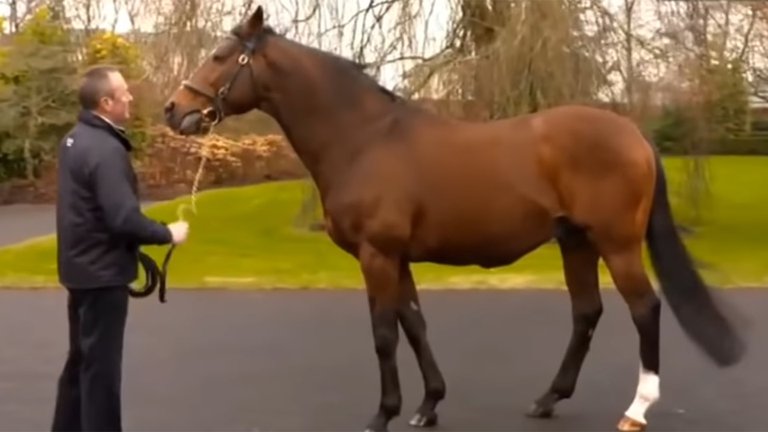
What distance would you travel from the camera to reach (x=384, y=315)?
5594 millimetres

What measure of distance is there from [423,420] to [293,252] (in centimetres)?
954

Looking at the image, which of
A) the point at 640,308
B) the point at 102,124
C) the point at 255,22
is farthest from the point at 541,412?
the point at 102,124

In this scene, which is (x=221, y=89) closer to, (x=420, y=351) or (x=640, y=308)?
(x=420, y=351)

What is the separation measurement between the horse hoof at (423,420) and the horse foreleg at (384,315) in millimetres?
187

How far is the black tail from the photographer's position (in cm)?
595

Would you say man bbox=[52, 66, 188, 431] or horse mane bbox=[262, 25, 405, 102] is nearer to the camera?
man bbox=[52, 66, 188, 431]

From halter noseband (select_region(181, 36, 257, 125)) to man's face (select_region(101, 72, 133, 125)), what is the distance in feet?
2.63

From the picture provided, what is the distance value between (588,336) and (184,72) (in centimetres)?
1018

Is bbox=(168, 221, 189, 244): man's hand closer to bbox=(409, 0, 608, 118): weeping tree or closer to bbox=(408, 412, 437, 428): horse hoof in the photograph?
bbox=(408, 412, 437, 428): horse hoof

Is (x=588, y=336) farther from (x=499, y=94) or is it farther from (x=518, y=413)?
(x=499, y=94)

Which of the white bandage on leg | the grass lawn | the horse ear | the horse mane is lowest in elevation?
the grass lawn

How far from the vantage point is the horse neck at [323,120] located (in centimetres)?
572

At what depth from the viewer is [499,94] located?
47.6 feet

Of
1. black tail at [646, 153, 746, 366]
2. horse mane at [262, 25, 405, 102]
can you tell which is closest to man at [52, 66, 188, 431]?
horse mane at [262, 25, 405, 102]
